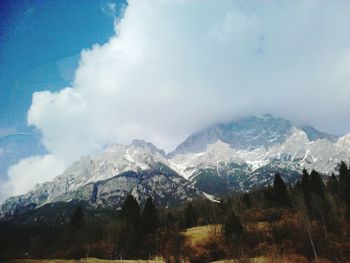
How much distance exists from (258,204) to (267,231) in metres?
33.2

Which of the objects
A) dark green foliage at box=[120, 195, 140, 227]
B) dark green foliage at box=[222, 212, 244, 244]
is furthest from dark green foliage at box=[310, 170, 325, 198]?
dark green foliage at box=[120, 195, 140, 227]

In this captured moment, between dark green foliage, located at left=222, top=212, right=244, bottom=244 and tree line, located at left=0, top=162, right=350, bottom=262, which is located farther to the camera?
dark green foliage, located at left=222, top=212, right=244, bottom=244

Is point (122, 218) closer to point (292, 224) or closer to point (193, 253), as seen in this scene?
point (193, 253)

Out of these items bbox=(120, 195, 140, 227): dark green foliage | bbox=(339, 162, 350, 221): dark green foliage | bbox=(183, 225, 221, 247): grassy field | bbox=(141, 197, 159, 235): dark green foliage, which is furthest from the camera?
bbox=(120, 195, 140, 227): dark green foliage

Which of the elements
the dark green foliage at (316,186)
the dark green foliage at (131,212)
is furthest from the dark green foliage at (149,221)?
the dark green foliage at (316,186)

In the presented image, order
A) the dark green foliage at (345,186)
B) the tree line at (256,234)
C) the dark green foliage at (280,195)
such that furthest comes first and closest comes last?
1. the dark green foliage at (280,195)
2. the dark green foliage at (345,186)
3. the tree line at (256,234)

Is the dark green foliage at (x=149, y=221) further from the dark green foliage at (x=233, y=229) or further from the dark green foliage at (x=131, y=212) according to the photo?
the dark green foliage at (x=233, y=229)

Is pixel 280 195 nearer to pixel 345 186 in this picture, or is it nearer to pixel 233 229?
pixel 345 186

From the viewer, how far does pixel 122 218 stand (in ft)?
405

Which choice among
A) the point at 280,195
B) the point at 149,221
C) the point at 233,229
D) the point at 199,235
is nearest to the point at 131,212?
the point at 149,221

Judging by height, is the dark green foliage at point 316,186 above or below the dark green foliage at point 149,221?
above

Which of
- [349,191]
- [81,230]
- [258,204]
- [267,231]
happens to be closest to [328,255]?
[267,231]

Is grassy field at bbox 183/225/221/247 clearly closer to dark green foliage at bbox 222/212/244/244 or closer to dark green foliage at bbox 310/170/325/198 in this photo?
dark green foliage at bbox 222/212/244/244

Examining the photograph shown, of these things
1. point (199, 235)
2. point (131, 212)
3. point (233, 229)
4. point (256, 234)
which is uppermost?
point (131, 212)
